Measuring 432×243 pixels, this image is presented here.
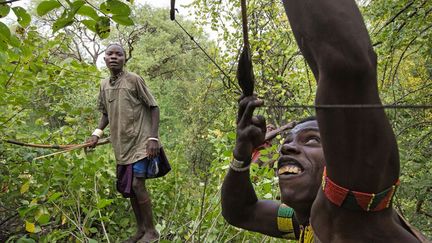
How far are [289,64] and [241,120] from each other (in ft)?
26.4

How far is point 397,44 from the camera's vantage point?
4430 mm

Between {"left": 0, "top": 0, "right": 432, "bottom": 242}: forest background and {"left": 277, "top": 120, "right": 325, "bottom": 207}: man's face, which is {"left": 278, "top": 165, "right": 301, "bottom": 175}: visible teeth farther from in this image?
{"left": 0, "top": 0, "right": 432, "bottom": 242}: forest background

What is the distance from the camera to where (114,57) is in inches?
170

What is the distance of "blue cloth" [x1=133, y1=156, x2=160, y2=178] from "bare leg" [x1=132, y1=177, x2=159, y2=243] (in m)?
0.05

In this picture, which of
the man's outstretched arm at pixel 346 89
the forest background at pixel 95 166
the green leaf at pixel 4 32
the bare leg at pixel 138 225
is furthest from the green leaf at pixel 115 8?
the bare leg at pixel 138 225

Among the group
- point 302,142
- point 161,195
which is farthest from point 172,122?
point 302,142

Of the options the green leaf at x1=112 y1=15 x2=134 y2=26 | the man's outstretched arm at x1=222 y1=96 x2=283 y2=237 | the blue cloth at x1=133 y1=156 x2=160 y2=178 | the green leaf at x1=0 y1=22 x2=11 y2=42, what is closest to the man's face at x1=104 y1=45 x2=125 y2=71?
the blue cloth at x1=133 y1=156 x2=160 y2=178

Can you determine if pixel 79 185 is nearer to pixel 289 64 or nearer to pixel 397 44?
pixel 397 44

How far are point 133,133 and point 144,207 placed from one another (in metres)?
0.65

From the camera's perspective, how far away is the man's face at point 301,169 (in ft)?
5.17

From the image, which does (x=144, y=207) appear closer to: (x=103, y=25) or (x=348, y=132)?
(x=103, y=25)

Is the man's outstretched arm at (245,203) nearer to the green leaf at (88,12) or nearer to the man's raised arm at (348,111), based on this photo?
the green leaf at (88,12)

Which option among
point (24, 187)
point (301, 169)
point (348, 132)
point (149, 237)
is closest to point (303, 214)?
point (301, 169)

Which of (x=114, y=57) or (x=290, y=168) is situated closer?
(x=290, y=168)
